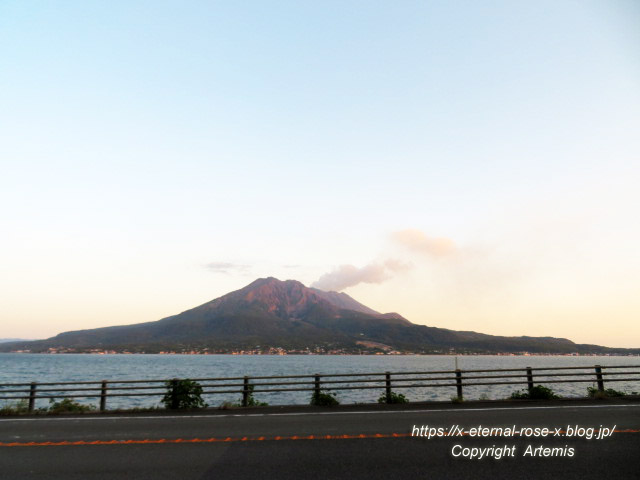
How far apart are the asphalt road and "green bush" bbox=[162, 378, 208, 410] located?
2591mm

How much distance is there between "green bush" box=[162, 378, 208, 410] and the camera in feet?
57.0

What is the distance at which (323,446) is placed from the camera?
9.70 meters

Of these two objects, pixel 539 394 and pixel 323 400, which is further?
pixel 539 394

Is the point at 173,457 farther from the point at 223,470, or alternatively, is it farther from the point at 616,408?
the point at 616,408

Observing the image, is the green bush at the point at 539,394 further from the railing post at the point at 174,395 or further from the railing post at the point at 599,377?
the railing post at the point at 174,395

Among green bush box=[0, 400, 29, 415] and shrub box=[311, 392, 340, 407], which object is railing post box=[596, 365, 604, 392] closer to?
shrub box=[311, 392, 340, 407]

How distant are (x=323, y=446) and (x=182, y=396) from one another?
370 inches

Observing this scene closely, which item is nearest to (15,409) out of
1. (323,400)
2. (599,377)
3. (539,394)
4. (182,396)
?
(182,396)

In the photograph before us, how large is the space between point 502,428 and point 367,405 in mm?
6250

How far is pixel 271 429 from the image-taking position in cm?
1191

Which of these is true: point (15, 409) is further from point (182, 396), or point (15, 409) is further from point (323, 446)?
point (323, 446)

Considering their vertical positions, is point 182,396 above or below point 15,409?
above

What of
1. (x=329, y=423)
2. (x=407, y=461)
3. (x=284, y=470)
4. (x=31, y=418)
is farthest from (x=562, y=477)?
(x=31, y=418)

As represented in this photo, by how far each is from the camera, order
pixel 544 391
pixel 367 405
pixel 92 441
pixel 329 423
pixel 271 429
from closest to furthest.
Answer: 1. pixel 92 441
2. pixel 271 429
3. pixel 329 423
4. pixel 367 405
5. pixel 544 391
